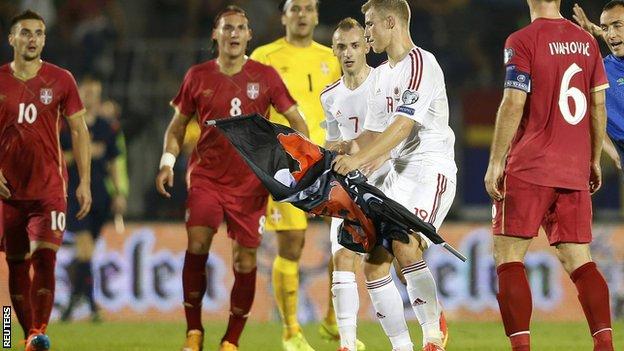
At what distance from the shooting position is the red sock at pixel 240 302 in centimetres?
906

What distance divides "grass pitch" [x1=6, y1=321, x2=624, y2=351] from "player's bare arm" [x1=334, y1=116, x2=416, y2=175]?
2738 millimetres

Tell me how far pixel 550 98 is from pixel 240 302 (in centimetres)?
304

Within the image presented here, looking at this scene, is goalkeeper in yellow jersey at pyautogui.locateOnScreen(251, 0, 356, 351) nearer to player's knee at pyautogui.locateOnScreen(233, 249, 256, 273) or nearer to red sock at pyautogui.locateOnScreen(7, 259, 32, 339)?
player's knee at pyautogui.locateOnScreen(233, 249, 256, 273)

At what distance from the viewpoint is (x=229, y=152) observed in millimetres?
9141

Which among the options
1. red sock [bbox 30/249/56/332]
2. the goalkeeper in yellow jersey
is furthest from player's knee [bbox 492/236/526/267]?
red sock [bbox 30/249/56/332]

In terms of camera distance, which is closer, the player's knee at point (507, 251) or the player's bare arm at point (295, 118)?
the player's knee at point (507, 251)

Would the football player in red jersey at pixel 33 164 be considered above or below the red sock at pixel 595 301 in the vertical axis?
above

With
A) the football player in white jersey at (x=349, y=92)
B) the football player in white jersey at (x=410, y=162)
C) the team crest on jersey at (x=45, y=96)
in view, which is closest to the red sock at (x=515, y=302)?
the football player in white jersey at (x=410, y=162)

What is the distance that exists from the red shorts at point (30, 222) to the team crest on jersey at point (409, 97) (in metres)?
2.96

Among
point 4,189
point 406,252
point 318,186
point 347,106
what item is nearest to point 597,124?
point 406,252

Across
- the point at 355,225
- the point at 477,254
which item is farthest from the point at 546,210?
the point at 477,254

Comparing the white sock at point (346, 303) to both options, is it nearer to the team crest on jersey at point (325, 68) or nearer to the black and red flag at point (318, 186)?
the black and red flag at point (318, 186)

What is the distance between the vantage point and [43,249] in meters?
9.05

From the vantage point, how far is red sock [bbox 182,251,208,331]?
8.95 m
